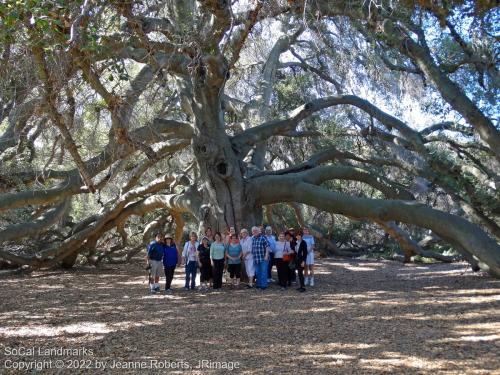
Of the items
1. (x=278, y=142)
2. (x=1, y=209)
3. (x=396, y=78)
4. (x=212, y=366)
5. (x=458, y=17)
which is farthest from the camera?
(x=278, y=142)

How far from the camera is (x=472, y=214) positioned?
10289mm

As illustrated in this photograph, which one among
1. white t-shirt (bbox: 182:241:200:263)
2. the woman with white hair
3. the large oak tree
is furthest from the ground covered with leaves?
the large oak tree

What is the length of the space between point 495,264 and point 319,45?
8.10 metres

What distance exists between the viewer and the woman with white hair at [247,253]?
10867mm

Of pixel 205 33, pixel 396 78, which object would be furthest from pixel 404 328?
pixel 396 78

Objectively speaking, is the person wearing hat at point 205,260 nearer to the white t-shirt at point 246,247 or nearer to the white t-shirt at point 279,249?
the white t-shirt at point 246,247

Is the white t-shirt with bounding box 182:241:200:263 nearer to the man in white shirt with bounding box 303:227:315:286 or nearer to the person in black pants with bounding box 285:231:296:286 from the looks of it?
the person in black pants with bounding box 285:231:296:286

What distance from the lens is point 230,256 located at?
1077 cm

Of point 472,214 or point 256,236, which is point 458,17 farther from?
point 256,236

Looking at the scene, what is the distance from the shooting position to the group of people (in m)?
10.7

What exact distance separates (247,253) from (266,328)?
3.98 meters

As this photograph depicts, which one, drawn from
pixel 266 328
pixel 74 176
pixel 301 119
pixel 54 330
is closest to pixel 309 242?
pixel 301 119

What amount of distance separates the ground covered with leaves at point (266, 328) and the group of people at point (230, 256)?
0.43 m

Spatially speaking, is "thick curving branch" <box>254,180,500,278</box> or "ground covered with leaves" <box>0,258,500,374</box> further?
"thick curving branch" <box>254,180,500,278</box>
